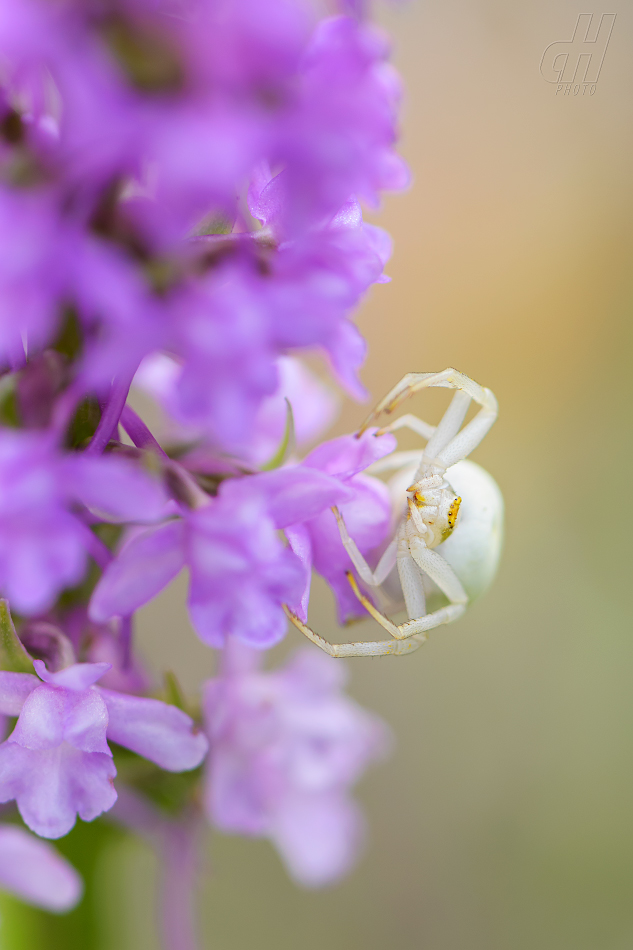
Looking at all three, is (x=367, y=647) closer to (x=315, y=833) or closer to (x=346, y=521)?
(x=346, y=521)

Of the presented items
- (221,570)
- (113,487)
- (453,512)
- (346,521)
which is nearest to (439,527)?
(453,512)

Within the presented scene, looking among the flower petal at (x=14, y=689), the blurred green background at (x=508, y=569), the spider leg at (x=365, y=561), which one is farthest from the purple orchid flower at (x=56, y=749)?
the blurred green background at (x=508, y=569)

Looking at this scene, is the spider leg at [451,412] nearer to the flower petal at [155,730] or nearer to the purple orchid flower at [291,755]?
the purple orchid flower at [291,755]

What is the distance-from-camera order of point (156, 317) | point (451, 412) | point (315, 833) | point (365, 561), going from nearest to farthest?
1. point (156, 317)
2. point (365, 561)
3. point (451, 412)
4. point (315, 833)

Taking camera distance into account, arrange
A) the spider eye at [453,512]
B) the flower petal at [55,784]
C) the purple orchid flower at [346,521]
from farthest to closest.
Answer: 1. the spider eye at [453,512]
2. the purple orchid flower at [346,521]
3. the flower petal at [55,784]

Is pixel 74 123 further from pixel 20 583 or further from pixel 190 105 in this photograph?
pixel 20 583

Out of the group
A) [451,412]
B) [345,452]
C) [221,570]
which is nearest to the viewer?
[221,570]

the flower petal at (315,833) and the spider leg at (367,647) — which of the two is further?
the flower petal at (315,833)
